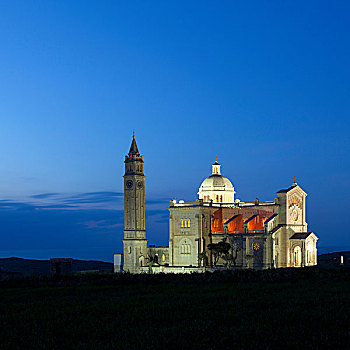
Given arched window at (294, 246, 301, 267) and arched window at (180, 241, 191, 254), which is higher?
arched window at (180, 241, 191, 254)

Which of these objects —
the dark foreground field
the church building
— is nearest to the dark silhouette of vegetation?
the church building

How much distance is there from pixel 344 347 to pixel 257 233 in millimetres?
52806

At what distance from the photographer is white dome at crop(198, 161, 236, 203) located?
256ft

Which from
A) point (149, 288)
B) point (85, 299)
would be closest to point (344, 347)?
point (85, 299)

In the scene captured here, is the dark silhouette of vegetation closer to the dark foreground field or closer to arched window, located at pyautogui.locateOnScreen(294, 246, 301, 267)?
arched window, located at pyautogui.locateOnScreen(294, 246, 301, 267)

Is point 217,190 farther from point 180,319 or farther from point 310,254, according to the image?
point 180,319

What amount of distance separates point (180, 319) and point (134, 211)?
55917 millimetres

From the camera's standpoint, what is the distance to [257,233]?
6738 centimetres

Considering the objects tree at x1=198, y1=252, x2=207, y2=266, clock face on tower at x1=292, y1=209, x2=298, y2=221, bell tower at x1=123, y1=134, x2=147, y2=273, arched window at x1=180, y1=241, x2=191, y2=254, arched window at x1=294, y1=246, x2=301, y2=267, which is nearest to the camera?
arched window at x1=294, y1=246, x2=301, y2=267

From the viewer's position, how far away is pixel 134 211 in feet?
246

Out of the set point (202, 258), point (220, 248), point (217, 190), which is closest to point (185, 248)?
point (202, 258)

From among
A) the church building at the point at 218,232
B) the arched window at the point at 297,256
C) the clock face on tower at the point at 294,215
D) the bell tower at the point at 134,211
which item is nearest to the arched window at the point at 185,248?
the church building at the point at 218,232

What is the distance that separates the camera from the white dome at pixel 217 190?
78.1 meters

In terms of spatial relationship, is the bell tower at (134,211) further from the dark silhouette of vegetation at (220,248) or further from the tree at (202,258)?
the dark silhouette of vegetation at (220,248)
